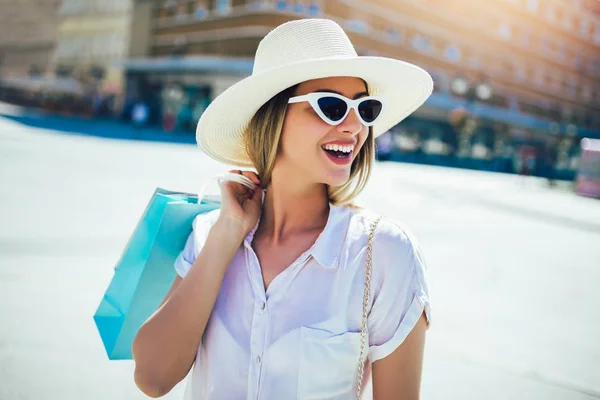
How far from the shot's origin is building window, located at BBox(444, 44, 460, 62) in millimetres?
41969

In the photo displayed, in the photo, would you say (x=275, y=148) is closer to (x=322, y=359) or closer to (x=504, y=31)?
(x=322, y=359)

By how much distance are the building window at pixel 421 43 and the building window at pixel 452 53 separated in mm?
2300

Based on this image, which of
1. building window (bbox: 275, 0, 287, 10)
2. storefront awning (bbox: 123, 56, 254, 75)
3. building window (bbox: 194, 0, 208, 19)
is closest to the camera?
building window (bbox: 275, 0, 287, 10)

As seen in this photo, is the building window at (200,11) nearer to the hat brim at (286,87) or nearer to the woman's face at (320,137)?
the hat brim at (286,87)

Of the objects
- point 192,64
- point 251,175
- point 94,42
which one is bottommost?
point 251,175

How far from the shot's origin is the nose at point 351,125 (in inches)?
59.2

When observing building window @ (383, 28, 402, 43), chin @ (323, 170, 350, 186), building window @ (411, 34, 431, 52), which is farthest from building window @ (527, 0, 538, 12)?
chin @ (323, 170, 350, 186)

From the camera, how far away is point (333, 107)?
1.49m

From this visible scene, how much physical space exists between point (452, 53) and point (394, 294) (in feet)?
147

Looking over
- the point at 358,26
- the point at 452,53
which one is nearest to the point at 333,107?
the point at 358,26

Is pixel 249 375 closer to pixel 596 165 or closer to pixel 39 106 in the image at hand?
pixel 596 165

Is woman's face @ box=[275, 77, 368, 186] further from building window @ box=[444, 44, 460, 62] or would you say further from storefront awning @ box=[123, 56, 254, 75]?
building window @ box=[444, 44, 460, 62]

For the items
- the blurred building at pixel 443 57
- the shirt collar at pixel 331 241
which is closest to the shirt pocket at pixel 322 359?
the shirt collar at pixel 331 241

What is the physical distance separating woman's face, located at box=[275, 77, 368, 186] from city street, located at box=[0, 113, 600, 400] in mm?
1742
